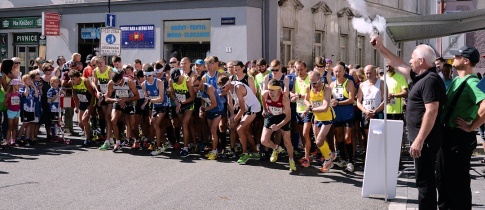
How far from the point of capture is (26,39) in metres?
27.7

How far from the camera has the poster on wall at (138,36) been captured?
2428 centimetres

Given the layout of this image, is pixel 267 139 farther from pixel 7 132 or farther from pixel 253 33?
pixel 253 33

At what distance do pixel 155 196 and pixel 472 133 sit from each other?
4146 millimetres

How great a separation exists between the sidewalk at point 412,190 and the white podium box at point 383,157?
232 mm

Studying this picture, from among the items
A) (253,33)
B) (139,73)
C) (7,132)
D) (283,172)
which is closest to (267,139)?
(283,172)

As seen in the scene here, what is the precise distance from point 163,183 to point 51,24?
1896 centimetres

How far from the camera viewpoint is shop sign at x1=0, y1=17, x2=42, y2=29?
27.1 metres

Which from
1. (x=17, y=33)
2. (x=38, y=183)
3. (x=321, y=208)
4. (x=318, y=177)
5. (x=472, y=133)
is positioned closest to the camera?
(x=472, y=133)

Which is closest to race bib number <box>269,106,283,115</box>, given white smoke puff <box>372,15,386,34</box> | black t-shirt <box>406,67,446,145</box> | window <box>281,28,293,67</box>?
white smoke puff <box>372,15,386,34</box>

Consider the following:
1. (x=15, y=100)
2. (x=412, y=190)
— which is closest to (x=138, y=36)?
(x=15, y=100)

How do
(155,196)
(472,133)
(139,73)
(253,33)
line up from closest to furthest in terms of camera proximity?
(472,133)
(155,196)
(139,73)
(253,33)

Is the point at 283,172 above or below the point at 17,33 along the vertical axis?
below

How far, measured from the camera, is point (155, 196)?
8266mm

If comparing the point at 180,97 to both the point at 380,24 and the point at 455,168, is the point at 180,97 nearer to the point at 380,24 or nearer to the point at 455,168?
the point at 380,24
